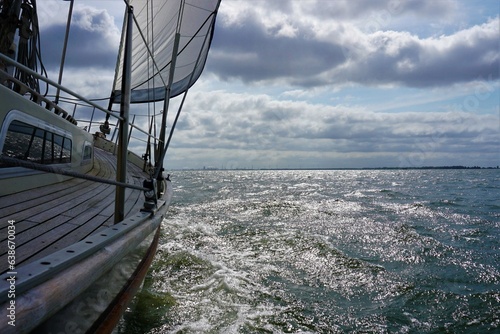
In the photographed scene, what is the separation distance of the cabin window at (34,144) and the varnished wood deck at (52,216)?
54 cm

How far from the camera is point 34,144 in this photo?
5512 mm

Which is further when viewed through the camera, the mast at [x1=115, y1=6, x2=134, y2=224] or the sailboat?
the mast at [x1=115, y1=6, x2=134, y2=224]

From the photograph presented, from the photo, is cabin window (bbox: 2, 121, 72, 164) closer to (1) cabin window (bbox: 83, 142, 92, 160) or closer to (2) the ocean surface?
(1) cabin window (bbox: 83, 142, 92, 160)

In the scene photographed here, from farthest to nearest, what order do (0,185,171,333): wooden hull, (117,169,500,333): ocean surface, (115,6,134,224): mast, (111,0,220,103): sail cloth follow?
(111,0,220,103): sail cloth, (117,169,500,333): ocean surface, (115,6,134,224): mast, (0,185,171,333): wooden hull

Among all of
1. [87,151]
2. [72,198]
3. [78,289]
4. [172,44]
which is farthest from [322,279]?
[87,151]

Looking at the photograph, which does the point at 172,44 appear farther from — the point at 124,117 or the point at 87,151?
the point at 124,117

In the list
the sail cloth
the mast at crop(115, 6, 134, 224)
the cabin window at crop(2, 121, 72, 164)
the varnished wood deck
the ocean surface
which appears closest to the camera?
the varnished wood deck

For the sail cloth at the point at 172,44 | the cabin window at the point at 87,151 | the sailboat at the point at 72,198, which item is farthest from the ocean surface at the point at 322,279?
the sail cloth at the point at 172,44

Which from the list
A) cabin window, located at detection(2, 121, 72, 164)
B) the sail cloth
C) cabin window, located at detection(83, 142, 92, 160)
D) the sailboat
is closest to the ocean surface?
the sailboat

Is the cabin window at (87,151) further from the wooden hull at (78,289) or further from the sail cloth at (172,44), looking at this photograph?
the wooden hull at (78,289)

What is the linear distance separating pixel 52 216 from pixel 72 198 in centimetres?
138

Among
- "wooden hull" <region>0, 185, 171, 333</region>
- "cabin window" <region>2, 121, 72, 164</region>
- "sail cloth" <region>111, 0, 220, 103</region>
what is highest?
"sail cloth" <region>111, 0, 220, 103</region>

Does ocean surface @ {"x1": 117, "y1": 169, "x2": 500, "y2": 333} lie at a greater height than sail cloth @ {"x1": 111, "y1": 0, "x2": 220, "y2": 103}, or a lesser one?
lesser

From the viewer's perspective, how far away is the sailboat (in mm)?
1795
